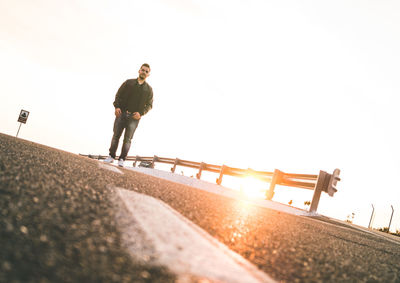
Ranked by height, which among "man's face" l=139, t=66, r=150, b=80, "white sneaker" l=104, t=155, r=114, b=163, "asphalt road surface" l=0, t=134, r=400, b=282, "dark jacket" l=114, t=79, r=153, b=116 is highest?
"man's face" l=139, t=66, r=150, b=80

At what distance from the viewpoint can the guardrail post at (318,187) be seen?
9337 mm

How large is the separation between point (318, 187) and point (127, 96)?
6.36 meters

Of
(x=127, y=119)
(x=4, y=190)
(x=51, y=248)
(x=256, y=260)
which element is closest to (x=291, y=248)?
(x=256, y=260)

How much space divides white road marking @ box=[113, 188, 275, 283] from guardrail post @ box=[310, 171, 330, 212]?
8.43 meters

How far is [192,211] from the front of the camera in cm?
244

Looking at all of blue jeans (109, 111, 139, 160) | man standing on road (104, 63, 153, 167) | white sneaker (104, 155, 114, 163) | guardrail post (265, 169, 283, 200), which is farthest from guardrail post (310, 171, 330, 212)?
white sneaker (104, 155, 114, 163)

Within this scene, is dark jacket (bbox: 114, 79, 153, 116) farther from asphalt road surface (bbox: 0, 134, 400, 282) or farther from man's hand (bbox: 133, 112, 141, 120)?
asphalt road surface (bbox: 0, 134, 400, 282)

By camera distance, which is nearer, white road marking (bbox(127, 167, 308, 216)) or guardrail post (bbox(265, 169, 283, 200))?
white road marking (bbox(127, 167, 308, 216))

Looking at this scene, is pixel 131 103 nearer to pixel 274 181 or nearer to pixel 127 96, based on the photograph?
pixel 127 96

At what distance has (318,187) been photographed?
935 cm


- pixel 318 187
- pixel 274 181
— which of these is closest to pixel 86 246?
pixel 318 187

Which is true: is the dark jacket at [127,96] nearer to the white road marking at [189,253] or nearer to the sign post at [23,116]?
the white road marking at [189,253]

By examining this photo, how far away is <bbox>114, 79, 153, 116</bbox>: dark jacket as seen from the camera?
7879mm

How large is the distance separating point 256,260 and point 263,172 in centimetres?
1047
